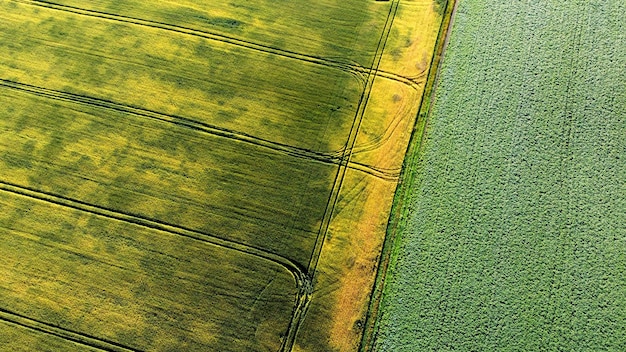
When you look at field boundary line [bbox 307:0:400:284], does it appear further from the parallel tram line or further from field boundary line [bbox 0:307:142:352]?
field boundary line [bbox 0:307:142:352]

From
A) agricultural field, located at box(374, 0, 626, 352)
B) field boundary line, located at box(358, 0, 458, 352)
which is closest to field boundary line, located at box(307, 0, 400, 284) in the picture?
field boundary line, located at box(358, 0, 458, 352)

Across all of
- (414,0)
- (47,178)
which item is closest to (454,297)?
(414,0)

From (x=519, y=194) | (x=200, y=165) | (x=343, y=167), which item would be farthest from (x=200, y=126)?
(x=519, y=194)

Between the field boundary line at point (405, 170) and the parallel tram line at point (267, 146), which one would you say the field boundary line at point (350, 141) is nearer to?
the parallel tram line at point (267, 146)

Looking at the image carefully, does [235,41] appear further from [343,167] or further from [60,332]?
[60,332]

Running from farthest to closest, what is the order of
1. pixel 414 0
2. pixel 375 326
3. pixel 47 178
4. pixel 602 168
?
1. pixel 414 0
2. pixel 47 178
3. pixel 602 168
4. pixel 375 326

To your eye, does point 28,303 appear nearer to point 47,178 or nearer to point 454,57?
point 47,178
